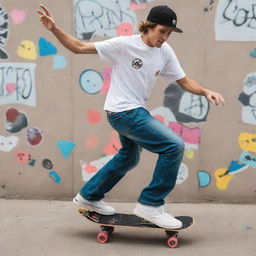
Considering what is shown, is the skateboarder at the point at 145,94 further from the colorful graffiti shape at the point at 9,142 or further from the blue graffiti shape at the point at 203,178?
the colorful graffiti shape at the point at 9,142

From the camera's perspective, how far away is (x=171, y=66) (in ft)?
12.8

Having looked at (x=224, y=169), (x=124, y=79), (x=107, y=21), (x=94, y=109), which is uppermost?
(x=107, y=21)

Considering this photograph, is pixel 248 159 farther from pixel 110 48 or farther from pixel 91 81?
pixel 110 48

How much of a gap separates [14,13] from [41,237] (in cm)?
212

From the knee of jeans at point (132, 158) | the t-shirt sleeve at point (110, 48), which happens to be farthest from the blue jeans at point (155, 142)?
the t-shirt sleeve at point (110, 48)

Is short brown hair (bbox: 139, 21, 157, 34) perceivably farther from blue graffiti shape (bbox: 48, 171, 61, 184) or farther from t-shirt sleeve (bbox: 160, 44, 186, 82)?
blue graffiti shape (bbox: 48, 171, 61, 184)

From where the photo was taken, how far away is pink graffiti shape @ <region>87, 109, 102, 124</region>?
16.0 feet

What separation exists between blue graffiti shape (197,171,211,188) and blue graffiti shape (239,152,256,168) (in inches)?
13.6

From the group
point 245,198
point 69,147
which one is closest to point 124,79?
point 69,147

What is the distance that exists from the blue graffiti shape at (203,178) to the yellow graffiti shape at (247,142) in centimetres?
42

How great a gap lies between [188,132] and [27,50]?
1686 mm

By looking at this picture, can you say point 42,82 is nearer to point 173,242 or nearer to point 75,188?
point 75,188

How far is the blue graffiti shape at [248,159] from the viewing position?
4.84 m

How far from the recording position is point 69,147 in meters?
4.95
